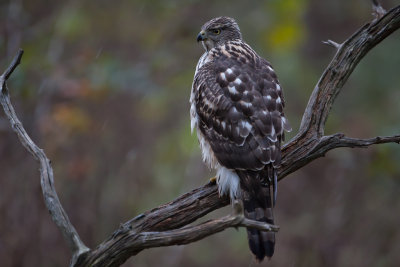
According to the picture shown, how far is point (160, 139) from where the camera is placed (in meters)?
8.43

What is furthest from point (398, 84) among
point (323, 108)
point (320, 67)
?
point (323, 108)

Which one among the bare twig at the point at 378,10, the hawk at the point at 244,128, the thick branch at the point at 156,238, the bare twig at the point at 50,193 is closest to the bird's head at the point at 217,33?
the hawk at the point at 244,128

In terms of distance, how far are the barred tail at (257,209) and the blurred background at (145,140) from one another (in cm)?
241

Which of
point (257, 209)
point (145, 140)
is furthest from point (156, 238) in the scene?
point (145, 140)

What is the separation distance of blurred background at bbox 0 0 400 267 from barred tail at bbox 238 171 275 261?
2.41 metres

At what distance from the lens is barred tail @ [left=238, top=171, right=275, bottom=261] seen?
348 centimetres

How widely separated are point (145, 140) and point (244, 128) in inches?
177

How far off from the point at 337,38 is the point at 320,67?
0.60 meters

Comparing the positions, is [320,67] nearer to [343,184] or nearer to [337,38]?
[337,38]

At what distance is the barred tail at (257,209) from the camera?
3484 mm

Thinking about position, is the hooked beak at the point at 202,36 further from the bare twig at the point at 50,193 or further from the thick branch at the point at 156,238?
the thick branch at the point at 156,238

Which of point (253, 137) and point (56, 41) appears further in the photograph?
point (56, 41)

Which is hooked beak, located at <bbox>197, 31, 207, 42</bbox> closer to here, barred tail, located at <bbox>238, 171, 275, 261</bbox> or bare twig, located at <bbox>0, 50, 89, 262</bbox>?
barred tail, located at <bbox>238, 171, 275, 261</bbox>

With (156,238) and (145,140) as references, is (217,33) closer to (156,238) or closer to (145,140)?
(156,238)
